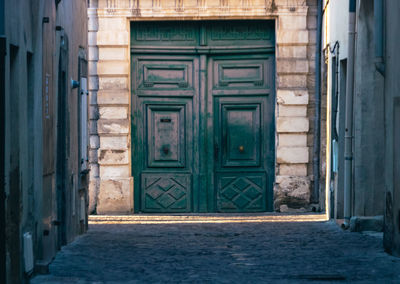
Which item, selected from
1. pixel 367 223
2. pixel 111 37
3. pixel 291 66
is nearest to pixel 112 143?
pixel 111 37

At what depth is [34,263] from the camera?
7.33 metres

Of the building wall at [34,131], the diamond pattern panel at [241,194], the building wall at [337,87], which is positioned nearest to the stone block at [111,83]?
the diamond pattern panel at [241,194]

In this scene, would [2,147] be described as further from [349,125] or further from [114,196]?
[114,196]

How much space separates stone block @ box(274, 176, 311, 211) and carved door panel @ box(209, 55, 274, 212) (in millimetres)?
371

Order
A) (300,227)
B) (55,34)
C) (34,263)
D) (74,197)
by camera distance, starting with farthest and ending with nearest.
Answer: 1. (300,227)
2. (74,197)
3. (55,34)
4. (34,263)

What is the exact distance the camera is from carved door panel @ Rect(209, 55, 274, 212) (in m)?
14.7

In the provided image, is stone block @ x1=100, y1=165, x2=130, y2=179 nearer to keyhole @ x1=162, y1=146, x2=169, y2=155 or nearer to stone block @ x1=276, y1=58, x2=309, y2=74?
keyhole @ x1=162, y1=146, x2=169, y2=155

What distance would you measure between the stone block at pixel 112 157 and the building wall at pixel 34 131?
402cm

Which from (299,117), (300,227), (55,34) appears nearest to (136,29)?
(299,117)

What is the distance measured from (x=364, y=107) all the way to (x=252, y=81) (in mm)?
4473

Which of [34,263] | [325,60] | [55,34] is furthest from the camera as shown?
[325,60]

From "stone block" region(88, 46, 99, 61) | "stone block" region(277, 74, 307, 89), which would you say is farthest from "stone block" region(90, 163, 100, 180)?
"stone block" region(277, 74, 307, 89)

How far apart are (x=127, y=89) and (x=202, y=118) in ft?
4.55

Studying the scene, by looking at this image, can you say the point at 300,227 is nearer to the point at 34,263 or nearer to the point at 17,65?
the point at 34,263
